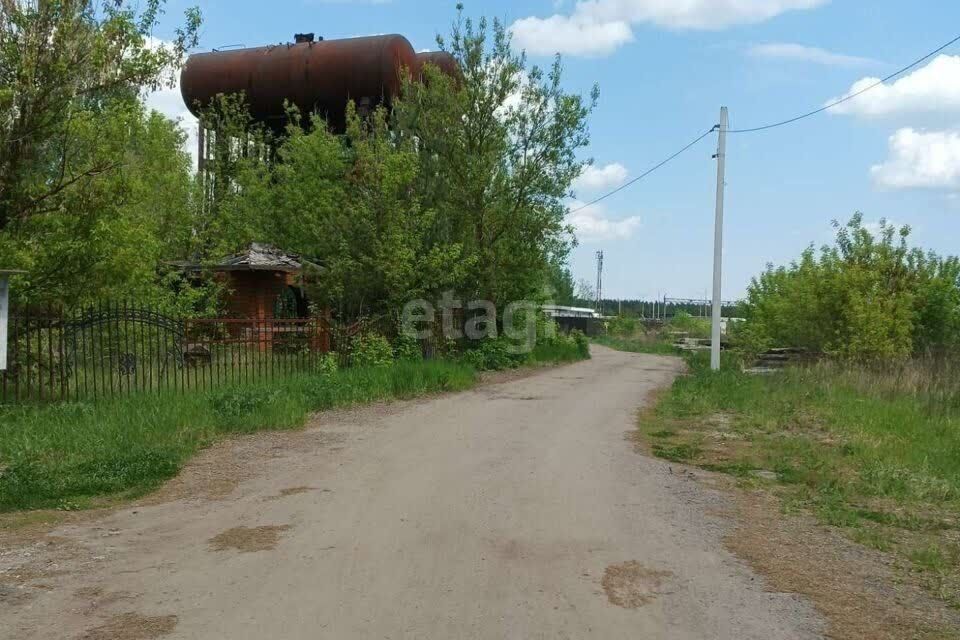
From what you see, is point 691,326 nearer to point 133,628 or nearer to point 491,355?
point 491,355

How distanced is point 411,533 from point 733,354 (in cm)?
2244

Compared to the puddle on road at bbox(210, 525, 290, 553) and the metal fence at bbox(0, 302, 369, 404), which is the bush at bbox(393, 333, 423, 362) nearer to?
the metal fence at bbox(0, 302, 369, 404)

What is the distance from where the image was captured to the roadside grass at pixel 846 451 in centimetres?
674

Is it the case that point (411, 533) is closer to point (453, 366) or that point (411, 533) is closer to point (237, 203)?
point (453, 366)

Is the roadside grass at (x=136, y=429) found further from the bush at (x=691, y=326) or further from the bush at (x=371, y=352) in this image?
the bush at (x=691, y=326)

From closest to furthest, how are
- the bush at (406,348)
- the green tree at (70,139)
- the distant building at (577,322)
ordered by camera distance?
the green tree at (70,139) < the bush at (406,348) < the distant building at (577,322)

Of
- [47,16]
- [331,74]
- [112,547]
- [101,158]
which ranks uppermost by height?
[331,74]

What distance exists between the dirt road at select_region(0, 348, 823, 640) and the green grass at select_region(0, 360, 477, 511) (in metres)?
0.48

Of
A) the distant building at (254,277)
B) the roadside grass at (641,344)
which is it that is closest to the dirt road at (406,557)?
the distant building at (254,277)

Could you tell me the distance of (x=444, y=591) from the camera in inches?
200

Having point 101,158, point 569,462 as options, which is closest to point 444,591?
point 569,462

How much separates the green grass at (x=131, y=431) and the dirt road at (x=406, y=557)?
Result: 0.48 m

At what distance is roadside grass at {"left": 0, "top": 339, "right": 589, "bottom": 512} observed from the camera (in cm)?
779

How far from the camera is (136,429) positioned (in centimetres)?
984
